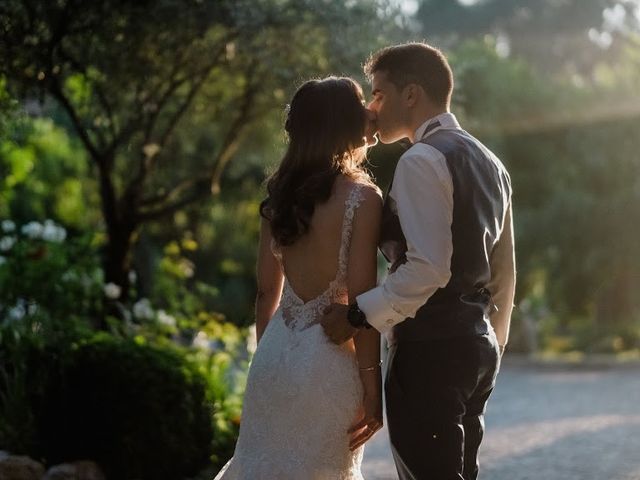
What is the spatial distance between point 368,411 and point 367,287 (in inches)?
15.9

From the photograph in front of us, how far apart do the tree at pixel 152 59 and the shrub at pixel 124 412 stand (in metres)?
2.17

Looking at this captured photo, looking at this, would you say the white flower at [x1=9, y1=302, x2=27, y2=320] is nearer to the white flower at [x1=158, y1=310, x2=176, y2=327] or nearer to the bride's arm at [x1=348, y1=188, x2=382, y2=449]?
the white flower at [x1=158, y1=310, x2=176, y2=327]

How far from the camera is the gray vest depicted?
3.76 metres

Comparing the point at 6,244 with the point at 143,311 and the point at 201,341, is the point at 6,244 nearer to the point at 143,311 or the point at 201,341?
the point at 143,311

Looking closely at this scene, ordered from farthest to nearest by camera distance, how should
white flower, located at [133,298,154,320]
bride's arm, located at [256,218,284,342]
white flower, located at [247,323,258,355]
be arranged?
1. white flower, located at [133,298,154,320]
2. white flower, located at [247,323,258,355]
3. bride's arm, located at [256,218,284,342]

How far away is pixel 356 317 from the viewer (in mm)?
3770

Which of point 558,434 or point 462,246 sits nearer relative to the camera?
point 462,246

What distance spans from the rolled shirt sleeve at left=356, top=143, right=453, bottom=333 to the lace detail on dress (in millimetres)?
201

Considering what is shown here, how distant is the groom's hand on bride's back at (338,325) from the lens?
12.7ft

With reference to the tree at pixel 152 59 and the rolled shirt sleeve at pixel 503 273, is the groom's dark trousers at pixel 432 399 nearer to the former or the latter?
the rolled shirt sleeve at pixel 503 273

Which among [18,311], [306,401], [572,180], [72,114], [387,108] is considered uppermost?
[572,180]

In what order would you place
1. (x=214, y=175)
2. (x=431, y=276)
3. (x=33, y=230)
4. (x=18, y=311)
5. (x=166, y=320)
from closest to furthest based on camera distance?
1. (x=431, y=276)
2. (x=166, y=320)
3. (x=18, y=311)
4. (x=33, y=230)
5. (x=214, y=175)

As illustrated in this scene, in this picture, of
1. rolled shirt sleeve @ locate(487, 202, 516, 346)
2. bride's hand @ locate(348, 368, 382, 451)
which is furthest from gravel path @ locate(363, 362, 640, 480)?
bride's hand @ locate(348, 368, 382, 451)

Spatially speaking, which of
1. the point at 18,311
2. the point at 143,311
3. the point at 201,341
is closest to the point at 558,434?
the point at 201,341
